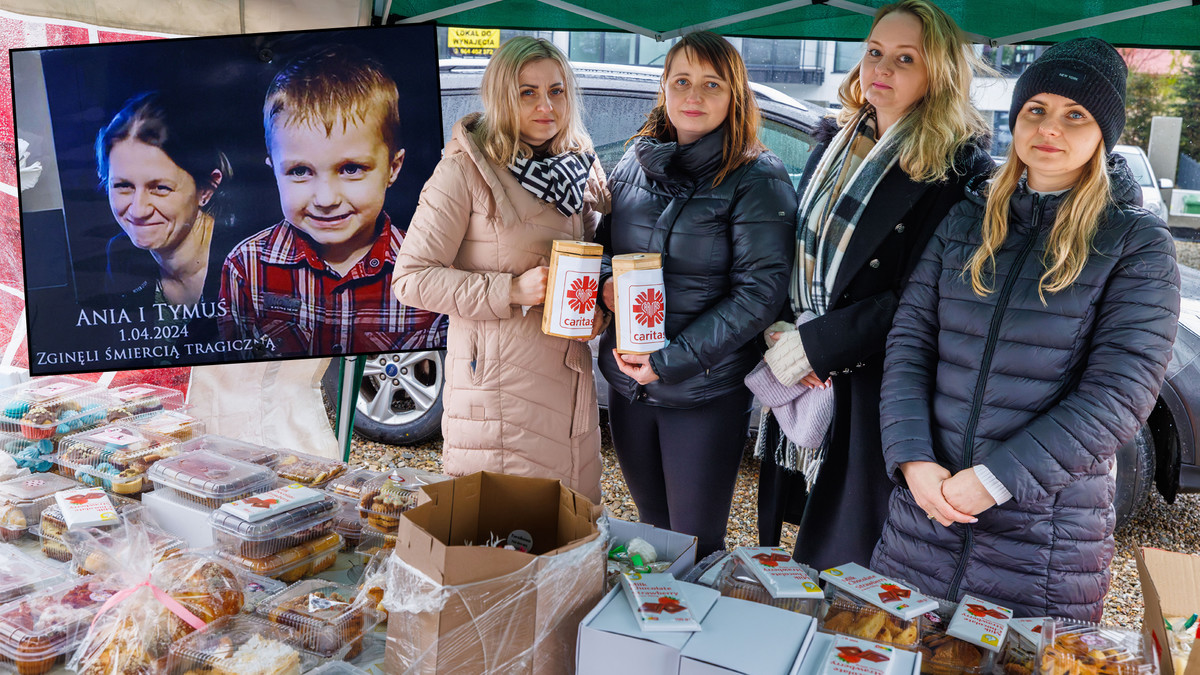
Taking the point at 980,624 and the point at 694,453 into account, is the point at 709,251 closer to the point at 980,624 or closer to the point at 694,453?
the point at 694,453

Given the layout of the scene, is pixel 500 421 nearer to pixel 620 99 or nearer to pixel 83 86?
pixel 83 86

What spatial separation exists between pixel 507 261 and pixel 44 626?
4.39 feet

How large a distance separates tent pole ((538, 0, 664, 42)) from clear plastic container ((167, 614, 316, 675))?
90.5 inches

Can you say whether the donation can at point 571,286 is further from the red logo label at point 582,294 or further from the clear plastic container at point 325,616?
the clear plastic container at point 325,616

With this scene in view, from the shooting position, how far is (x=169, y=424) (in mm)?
2412

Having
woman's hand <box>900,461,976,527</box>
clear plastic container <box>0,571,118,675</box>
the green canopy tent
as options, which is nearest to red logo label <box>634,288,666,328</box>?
woman's hand <box>900,461,976,527</box>

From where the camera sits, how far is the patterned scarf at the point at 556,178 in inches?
91.4

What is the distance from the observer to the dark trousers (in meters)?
2.40

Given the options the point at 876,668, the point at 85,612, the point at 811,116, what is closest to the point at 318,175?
the point at 85,612

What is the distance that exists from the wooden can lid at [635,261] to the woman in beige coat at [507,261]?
43 cm

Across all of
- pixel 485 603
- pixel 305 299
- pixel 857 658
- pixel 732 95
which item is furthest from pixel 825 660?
pixel 305 299

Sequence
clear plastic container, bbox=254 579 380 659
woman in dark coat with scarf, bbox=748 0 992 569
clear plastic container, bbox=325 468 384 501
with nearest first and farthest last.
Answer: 1. clear plastic container, bbox=254 579 380 659
2. clear plastic container, bbox=325 468 384 501
3. woman in dark coat with scarf, bbox=748 0 992 569

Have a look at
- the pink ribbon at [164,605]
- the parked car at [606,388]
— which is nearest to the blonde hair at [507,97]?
the pink ribbon at [164,605]

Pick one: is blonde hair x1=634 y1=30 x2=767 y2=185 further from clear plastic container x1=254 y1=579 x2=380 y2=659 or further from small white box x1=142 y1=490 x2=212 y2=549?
small white box x1=142 y1=490 x2=212 y2=549
